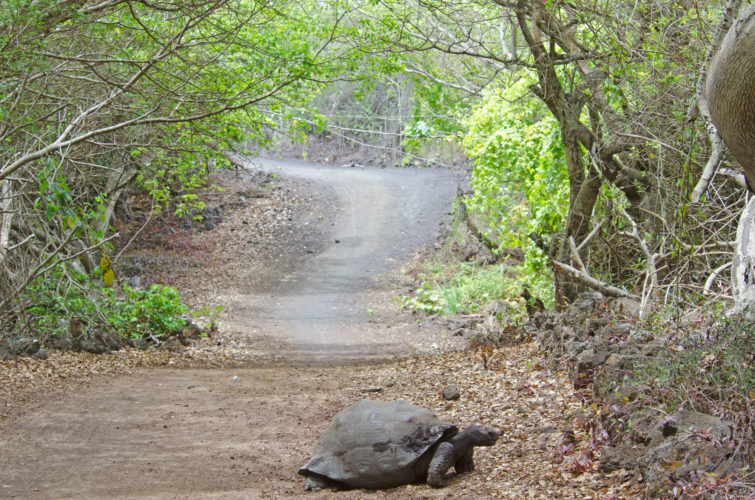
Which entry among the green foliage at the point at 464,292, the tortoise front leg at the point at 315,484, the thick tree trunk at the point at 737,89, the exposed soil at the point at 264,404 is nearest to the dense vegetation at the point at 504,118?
the exposed soil at the point at 264,404

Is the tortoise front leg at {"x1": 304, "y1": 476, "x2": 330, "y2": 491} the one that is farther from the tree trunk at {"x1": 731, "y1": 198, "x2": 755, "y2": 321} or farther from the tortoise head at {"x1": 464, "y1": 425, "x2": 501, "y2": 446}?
the tree trunk at {"x1": 731, "y1": 198, "x2": 755, "y2": 321}

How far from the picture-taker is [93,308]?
386 inches

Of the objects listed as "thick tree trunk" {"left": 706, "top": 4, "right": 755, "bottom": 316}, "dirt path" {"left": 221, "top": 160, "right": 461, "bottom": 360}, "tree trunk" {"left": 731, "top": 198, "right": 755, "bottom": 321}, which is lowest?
"dirt path" {"left": 221, "top": 160, "right": 461, "bottom": 360}

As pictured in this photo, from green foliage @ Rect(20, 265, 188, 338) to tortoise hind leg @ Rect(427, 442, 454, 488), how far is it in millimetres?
6575

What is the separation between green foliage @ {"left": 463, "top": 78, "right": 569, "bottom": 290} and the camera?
10328 millimetres

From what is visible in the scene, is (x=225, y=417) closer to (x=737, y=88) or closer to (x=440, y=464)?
(x=440, y=464)

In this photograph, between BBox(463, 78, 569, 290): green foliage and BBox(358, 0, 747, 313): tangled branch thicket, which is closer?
BBox(358, 0, 747, 313): tangled branch thicket

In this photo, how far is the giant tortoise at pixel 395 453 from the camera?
15.0ft

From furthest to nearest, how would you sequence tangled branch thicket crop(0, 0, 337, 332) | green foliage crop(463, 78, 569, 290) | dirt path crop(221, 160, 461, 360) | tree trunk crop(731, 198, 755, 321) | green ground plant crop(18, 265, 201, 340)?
dirt path crop(221, 160, 461, 360), green foliage crop(463, 78, 569, 290), green ground plant crop(18, 265, 201, 340), tangled branch thicket crop(0, 0, 337, 332), tree trunk crop(731, 198, 755, 321)

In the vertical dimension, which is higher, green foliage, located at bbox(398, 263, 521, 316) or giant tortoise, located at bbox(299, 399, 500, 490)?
giant tortoise, located at bbox(299, 399, 500, 490)

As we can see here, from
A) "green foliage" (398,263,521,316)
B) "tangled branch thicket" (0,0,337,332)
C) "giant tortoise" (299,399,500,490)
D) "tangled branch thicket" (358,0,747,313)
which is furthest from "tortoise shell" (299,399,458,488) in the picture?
"green foliage" (398,263,521,316)

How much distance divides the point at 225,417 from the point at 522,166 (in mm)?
7608

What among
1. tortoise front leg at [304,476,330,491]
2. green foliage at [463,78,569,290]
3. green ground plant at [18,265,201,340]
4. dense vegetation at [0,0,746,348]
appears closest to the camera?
tortoise front leg at [304,476,330,491]

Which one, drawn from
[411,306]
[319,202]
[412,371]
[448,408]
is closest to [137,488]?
[448,408]
